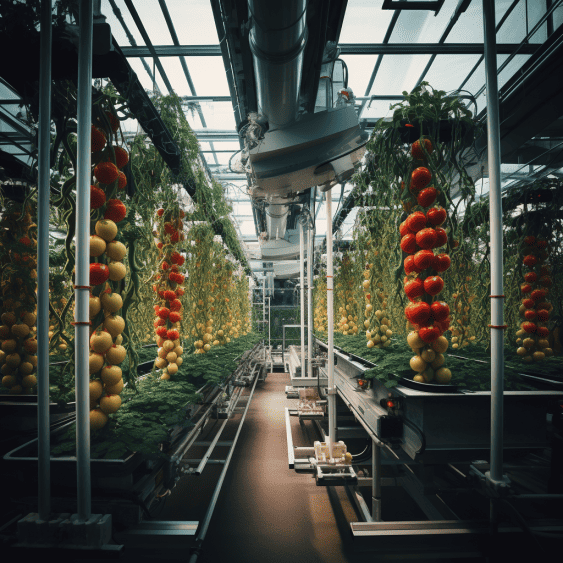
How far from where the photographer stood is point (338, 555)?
7.78 feet

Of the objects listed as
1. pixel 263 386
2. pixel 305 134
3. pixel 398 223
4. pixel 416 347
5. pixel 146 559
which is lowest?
pixel 263 386

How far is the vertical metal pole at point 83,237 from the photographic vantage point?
3.64 ft

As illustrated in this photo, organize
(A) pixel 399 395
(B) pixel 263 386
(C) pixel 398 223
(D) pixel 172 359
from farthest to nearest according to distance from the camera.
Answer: (B) pixel 263 386 < (D) pixel 172 359 < (C) pixel 398 223 < (A) pixel 399 395

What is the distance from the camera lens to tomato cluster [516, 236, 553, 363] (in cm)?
303

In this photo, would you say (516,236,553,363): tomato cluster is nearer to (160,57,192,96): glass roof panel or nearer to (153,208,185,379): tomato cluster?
(153,208,185,379): tomato cluster

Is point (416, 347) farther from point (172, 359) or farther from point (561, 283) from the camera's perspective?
point (561, 283)

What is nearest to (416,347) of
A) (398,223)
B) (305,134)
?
(398,223)

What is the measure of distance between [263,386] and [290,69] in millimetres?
7841

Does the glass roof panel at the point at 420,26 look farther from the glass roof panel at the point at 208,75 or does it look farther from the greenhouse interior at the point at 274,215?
the glass roof panel at the point at 208,75

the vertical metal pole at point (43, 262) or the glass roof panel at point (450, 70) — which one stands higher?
the glass roof panel at point (450, 70)

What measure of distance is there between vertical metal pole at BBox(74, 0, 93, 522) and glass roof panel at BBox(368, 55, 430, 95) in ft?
10.0

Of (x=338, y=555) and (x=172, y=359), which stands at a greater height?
(x=172, y=359)

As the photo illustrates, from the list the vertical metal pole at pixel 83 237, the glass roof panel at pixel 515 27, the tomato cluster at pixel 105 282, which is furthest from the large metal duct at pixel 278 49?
the glass roof panel at pixel 515 27

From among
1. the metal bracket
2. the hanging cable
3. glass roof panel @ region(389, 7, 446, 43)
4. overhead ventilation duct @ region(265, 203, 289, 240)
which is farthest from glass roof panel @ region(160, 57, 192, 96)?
the metal bracket
